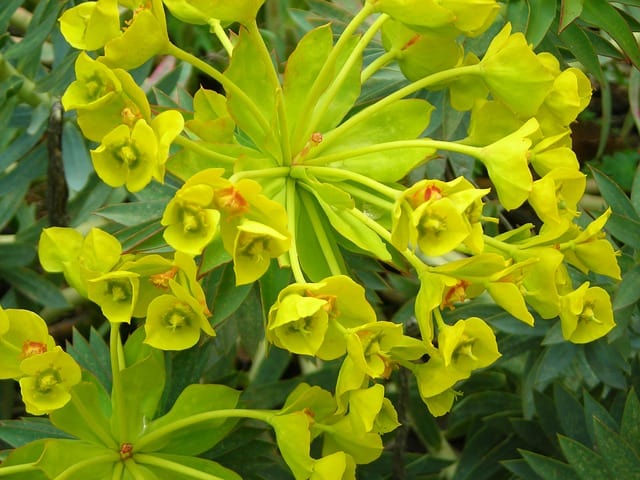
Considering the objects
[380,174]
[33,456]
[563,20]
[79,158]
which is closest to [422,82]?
[380,174]

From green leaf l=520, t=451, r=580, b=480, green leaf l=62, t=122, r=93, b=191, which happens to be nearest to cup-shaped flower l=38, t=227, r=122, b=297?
green leaf l=62, t=122, r=93, b=191

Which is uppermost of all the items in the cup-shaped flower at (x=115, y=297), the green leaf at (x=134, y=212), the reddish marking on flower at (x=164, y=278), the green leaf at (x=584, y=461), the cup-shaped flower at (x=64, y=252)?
the reddish marking on flower at (x=164, y=278)

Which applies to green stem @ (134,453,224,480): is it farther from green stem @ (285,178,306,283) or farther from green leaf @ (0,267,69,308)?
green leaf @ (0,267,69,308)

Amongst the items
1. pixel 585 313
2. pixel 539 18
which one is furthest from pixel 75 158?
pixel 585 313

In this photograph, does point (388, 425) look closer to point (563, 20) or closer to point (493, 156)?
point (493, 156)

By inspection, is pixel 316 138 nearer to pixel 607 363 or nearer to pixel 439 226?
pixel 439 226

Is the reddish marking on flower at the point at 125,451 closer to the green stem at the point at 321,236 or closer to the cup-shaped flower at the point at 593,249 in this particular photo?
the green stem at the point at 321,236

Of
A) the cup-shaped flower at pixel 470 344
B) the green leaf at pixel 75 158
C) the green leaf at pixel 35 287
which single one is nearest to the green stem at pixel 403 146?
the cup-shaped flower at pixel 470 344
